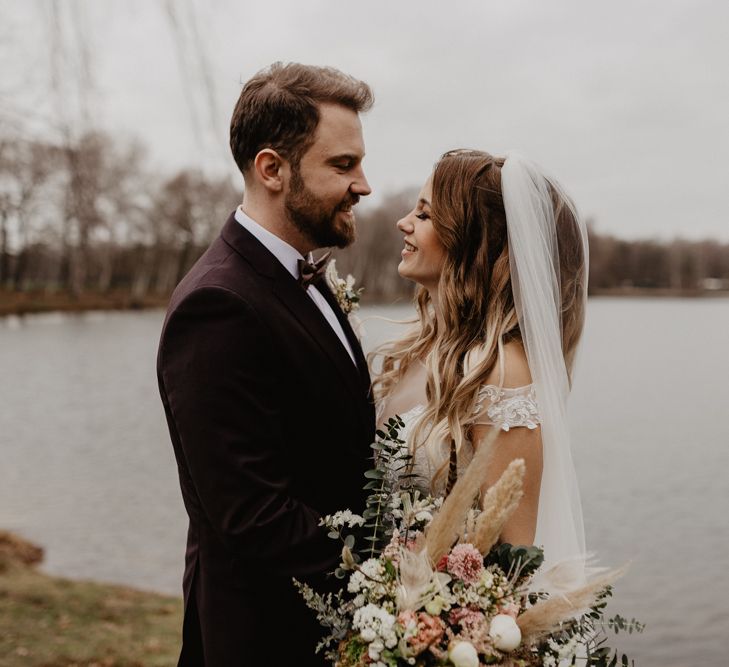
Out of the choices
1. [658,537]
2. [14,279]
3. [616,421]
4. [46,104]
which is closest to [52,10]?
[46,104]

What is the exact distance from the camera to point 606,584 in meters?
2.08

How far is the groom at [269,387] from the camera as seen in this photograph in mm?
2330

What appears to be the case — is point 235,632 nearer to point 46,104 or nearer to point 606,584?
point 606,584

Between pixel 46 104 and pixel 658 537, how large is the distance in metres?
10.3

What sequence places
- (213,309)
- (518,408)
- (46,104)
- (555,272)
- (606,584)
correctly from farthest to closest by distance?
(46,104)
(555,272)
(518,408)
(213,309)
(606,584)

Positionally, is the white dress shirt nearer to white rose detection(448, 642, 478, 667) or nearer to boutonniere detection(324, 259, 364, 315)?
boutonniere detection(324, 259, 364, 315)

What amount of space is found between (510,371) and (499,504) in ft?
3.08

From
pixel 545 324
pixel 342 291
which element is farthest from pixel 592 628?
pixel 342 291

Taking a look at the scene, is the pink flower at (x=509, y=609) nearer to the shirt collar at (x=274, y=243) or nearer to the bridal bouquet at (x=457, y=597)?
the bridal bouquet at (x=457, y=597)

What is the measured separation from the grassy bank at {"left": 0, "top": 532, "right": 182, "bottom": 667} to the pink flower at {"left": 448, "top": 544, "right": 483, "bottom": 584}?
4217 mm

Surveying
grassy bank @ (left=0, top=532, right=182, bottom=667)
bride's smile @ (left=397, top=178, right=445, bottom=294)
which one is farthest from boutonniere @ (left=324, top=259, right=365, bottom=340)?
grassy bank @ (left=0, top=532, right=182, bottom=667)

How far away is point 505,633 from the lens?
2.03 meters

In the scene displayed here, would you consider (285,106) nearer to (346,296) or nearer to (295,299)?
(295,299)

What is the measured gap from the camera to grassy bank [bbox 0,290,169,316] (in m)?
51.6
